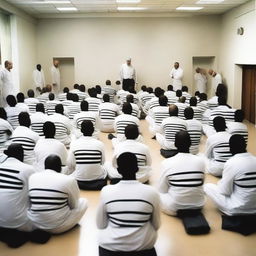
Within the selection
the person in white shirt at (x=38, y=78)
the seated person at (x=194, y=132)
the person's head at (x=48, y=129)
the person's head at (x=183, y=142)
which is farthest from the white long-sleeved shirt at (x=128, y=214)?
the person in white shirt at (x=38, y=78)

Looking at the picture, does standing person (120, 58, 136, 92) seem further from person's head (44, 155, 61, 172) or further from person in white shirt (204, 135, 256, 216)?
person's head (44, 155, 61, 172)

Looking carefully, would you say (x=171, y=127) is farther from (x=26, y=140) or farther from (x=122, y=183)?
(x=122, y=183)

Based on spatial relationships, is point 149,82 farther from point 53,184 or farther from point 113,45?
point 53,184

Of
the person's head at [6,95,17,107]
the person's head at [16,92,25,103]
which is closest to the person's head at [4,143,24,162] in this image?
the person's head at [6,95,17,107]

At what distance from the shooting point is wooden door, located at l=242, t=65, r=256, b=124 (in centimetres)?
1107

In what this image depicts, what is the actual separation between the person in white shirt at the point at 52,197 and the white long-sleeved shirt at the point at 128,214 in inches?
26.7

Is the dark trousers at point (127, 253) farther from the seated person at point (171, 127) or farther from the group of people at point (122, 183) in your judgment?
the seated person at point (171, 127)

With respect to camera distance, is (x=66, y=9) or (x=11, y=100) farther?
(x=66, y=9)

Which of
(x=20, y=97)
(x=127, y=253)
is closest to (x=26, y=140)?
(x=127, y=253)

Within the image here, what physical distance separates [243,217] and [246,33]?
807 centimetres

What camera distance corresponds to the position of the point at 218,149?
5.61m

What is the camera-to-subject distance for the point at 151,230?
3.19 meters

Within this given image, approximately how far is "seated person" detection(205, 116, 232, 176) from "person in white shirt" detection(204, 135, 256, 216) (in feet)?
4.60

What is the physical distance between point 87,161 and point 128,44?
32.1 ft
